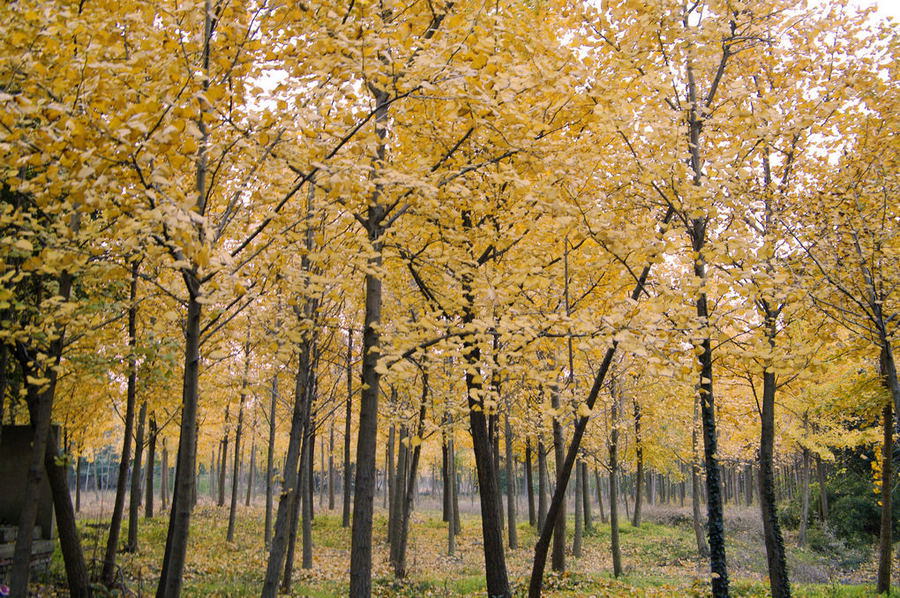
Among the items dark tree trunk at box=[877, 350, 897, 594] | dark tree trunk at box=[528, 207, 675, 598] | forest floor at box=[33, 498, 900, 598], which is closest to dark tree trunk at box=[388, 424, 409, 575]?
forest floor at box=[33, 498, 900, 598]

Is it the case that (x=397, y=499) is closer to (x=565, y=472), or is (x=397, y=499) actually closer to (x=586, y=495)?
(x=565, y=472)

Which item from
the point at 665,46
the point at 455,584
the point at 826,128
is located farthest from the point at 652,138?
the point at 455,584

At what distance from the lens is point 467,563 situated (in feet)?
45.1

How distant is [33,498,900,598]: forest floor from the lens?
30.2ft

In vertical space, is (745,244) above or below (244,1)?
below

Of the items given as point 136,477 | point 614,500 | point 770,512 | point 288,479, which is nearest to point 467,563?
point 614,500

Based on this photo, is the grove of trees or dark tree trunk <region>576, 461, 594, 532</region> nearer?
the grove of trees

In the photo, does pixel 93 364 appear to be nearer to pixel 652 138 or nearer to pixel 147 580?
pixel 147 580

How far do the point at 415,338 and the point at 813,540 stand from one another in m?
23.0

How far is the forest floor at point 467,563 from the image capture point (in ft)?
30.2

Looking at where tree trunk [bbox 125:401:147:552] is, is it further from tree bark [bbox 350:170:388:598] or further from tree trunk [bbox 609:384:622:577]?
tree trunk [bbox 609:384:622:577]

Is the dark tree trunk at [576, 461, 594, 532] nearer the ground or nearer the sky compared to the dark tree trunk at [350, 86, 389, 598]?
nearer the ground

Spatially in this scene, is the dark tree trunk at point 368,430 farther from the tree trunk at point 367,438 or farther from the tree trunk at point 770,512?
the tree trunk at point 770,512

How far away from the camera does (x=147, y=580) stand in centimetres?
889
